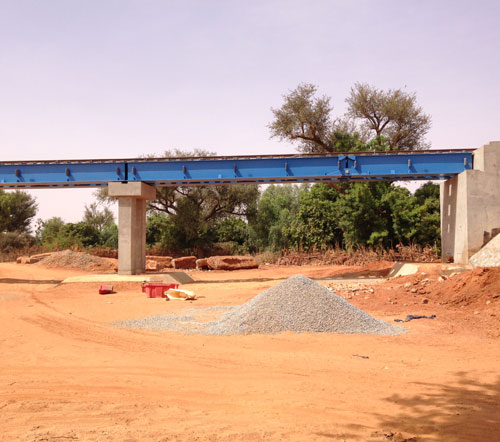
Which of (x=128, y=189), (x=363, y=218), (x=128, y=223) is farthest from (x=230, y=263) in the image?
(x=128, y=189)

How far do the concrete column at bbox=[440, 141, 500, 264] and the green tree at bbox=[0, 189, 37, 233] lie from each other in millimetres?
36273

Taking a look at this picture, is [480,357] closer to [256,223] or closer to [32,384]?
[32,384]

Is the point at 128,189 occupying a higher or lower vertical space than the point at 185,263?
higher

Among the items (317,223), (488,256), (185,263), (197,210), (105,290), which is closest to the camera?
(105,290)

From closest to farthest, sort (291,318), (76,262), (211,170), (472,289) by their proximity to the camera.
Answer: (291,318) → (472,289) → (211,170) → (76,262)

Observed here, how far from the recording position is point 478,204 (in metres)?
18.2

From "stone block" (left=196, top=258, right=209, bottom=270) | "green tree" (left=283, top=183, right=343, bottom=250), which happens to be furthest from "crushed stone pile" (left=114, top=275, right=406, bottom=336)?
"green tree" (left=283, top=183, right=343, bottom=250)

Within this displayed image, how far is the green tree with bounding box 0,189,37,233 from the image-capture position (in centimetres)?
4066

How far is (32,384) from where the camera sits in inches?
218

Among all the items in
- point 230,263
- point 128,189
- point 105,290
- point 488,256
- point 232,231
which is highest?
point 128,189

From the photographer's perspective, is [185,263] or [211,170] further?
[185,263]

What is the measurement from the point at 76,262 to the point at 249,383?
2190cm

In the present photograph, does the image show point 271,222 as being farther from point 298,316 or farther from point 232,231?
point 298,316

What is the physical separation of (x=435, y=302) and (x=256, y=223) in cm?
2349
